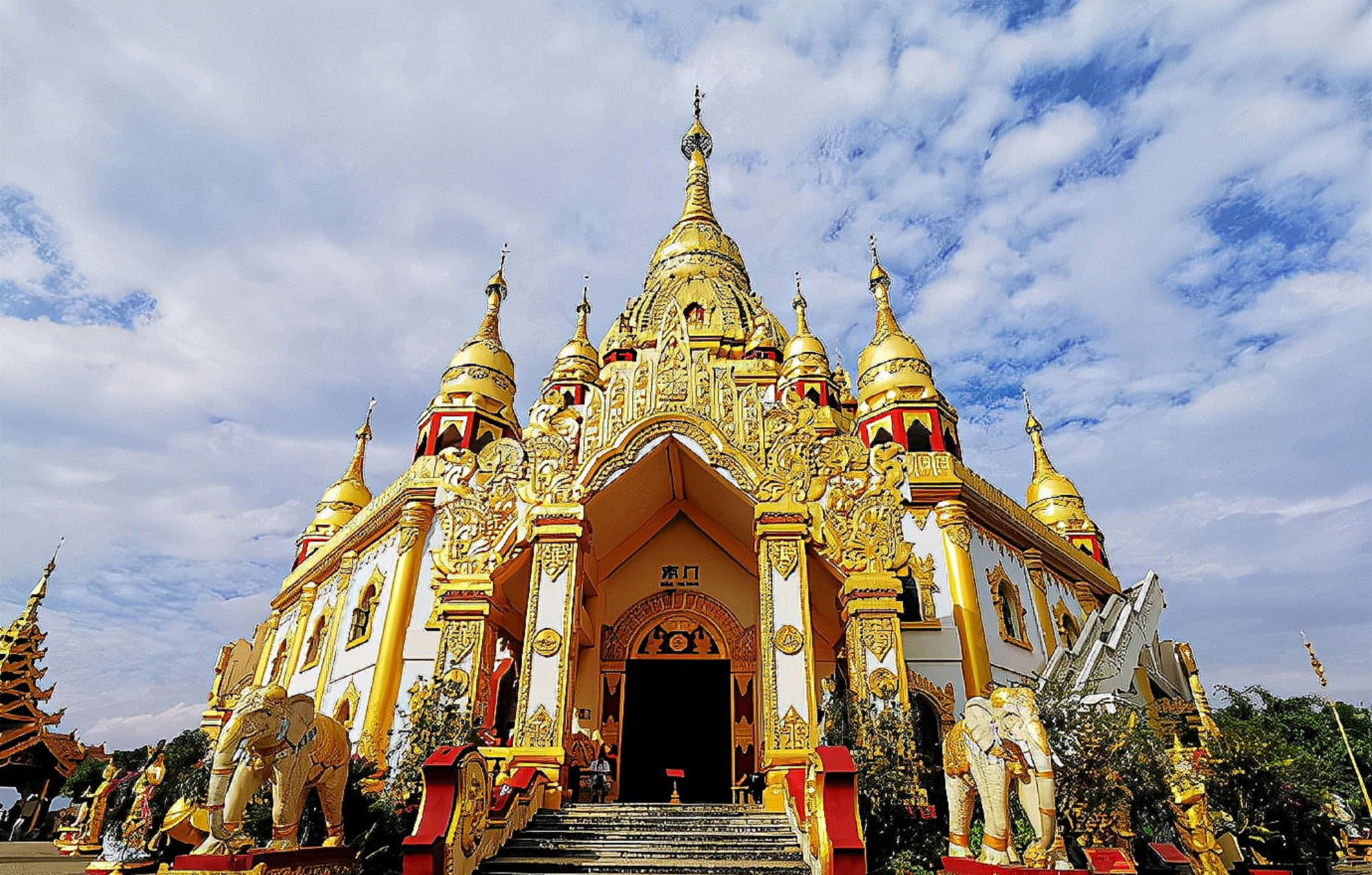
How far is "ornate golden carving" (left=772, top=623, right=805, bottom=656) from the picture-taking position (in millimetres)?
9898

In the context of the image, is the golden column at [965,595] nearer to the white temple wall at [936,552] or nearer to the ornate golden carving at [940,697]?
the white temple wall at [936,552]

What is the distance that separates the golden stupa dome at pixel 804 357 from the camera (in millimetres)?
21694

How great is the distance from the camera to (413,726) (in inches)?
379

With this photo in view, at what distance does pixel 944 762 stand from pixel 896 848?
1557mm

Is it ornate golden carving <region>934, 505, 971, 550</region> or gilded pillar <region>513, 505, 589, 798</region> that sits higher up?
ornate golden carving <region>934, 505, 971, 550</region>

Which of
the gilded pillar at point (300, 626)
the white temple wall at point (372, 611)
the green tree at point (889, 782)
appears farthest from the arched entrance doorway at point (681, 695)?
the gilded pillar at point (300, 626)

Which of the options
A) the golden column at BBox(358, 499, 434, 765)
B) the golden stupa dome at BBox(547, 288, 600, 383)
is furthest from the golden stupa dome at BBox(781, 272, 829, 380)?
the golden column at BBox(358, 499, 434, 765)

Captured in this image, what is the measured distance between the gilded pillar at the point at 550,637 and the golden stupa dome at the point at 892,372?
11211mm

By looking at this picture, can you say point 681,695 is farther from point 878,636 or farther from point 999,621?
point 999,621

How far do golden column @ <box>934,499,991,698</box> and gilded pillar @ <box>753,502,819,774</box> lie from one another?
6.05 metres

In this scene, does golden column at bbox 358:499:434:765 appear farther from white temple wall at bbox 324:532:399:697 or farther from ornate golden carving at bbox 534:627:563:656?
ornate golden carving at bbox 534:627:563:656

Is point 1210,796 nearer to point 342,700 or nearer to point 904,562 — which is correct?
point 904,562

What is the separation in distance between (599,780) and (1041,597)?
11854 mm

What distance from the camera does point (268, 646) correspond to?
23578 mm
